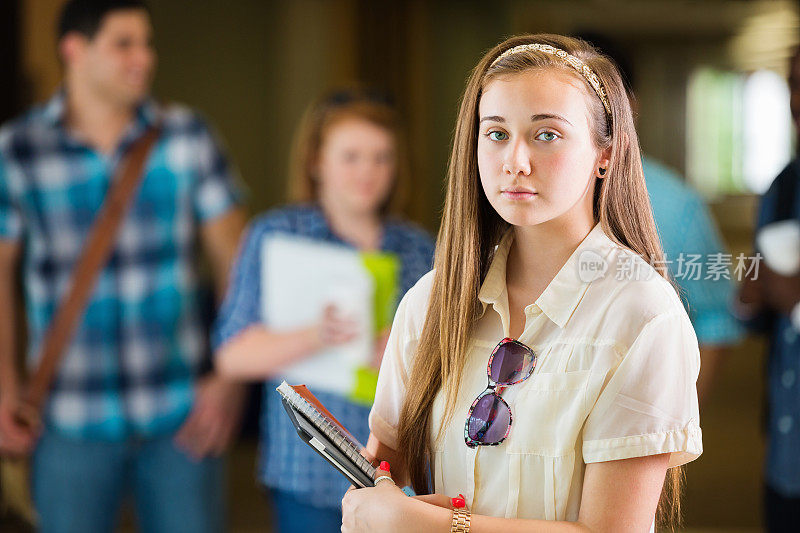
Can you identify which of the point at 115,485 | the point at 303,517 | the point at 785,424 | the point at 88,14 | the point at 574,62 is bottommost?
the point at 115,485

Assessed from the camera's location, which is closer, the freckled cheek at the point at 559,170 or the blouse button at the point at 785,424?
the freckled cheek at the point at 559,170

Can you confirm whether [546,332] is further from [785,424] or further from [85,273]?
[85,273]

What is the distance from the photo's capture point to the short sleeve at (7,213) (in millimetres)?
2680

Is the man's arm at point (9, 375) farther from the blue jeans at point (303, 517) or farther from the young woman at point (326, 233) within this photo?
the blue jeans at point (303, 517)

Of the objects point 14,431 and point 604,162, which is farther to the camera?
point 14,431

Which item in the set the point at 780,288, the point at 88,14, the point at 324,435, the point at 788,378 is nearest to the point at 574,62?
the point at 324,435

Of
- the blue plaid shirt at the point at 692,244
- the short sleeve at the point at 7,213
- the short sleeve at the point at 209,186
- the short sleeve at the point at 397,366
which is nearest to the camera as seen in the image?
the short sleeve at the point at 397,366

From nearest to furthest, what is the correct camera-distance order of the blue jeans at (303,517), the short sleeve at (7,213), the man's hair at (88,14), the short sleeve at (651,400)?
the short sleeve at (651,400) < the blue jeans at (303,517) < the man's hair at (88,14) < the short sleeve at (7,213)

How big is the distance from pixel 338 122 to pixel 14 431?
132 centimetres

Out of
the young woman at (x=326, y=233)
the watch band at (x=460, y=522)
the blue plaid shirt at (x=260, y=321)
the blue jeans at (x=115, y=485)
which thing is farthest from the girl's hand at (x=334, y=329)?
the watch band at (x=460, y=522)

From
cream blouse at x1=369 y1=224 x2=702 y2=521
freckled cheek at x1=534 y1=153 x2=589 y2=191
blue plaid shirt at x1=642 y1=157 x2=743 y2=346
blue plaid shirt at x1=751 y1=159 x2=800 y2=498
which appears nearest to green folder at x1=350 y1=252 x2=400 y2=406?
blue plaid shirt at x1=642 y1=157 x2=743 y2=346

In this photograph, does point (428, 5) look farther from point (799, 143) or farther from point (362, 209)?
point (799, 143)

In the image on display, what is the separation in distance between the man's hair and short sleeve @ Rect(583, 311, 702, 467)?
208cm

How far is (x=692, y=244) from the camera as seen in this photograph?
1.58 metres
